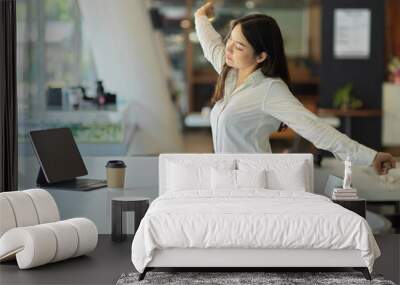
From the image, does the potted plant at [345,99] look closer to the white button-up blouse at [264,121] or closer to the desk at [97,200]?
the white button-up blouse at [264,121]

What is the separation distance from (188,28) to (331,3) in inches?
48.3

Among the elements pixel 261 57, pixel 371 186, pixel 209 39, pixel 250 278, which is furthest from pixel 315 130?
pixel 250 278

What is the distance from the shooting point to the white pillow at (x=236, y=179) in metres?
6.94

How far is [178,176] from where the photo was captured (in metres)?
7.06

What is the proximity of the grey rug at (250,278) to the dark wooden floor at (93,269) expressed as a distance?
16 centimetres

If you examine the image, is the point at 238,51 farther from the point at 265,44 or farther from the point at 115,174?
the point at 115,174

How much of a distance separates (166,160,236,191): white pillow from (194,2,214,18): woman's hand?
4.42ft

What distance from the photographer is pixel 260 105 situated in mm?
7133

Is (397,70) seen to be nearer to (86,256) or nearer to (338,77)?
(338,77)

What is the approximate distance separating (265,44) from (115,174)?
1684 mm

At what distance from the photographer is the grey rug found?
19.0 feet

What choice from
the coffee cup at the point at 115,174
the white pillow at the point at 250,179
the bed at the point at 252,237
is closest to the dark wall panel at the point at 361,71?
the white pillow at the point at 250,179

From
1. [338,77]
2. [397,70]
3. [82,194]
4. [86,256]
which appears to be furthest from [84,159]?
[397,70]

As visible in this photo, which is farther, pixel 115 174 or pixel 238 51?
pixel 115 174
